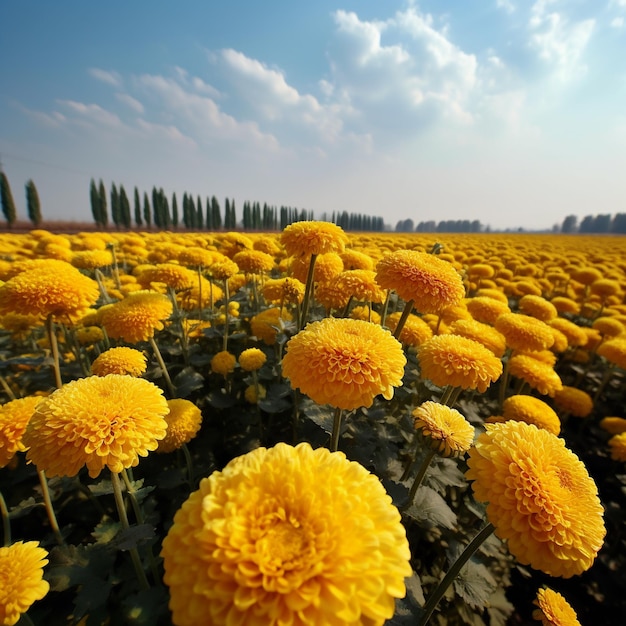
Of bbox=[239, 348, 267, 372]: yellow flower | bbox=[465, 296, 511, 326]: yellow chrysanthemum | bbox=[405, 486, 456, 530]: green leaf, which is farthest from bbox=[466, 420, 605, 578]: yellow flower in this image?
bbox=[465, 296, 511, 326]: yellow chrysanthemum

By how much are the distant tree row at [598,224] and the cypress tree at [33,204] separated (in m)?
135

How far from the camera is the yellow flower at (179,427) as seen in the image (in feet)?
7.39

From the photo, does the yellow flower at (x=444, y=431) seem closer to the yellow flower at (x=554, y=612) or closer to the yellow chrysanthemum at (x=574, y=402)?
the yellow flower at (x=554, y=612)

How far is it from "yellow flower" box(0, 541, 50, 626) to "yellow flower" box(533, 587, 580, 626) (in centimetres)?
261

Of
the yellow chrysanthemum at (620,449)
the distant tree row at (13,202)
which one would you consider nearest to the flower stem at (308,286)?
the yellow chrysanthemum at (620,449)

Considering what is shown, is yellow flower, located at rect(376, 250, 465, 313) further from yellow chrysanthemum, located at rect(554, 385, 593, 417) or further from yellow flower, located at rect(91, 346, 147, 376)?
yellow chrysanthemum, located at rect(554, 385, 593, 417)

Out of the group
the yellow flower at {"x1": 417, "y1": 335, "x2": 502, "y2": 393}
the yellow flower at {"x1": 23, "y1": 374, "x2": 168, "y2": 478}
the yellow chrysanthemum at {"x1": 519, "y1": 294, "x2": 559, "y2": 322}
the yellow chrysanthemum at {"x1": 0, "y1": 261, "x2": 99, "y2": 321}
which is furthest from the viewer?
the yellow chrysanthemum at {"x1": 519, "y1": 294, "x2": 559, "y2": 322}

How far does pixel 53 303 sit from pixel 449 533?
3.84 metres

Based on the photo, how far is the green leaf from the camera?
1.80m

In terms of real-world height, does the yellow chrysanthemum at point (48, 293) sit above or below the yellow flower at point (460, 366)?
above

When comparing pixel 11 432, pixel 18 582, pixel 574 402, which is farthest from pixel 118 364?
pixel 574 402

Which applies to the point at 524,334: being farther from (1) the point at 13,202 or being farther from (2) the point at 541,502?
(1) the point at 13,202

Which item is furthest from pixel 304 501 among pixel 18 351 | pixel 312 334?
pixel 18 351

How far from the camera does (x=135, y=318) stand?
264cm
